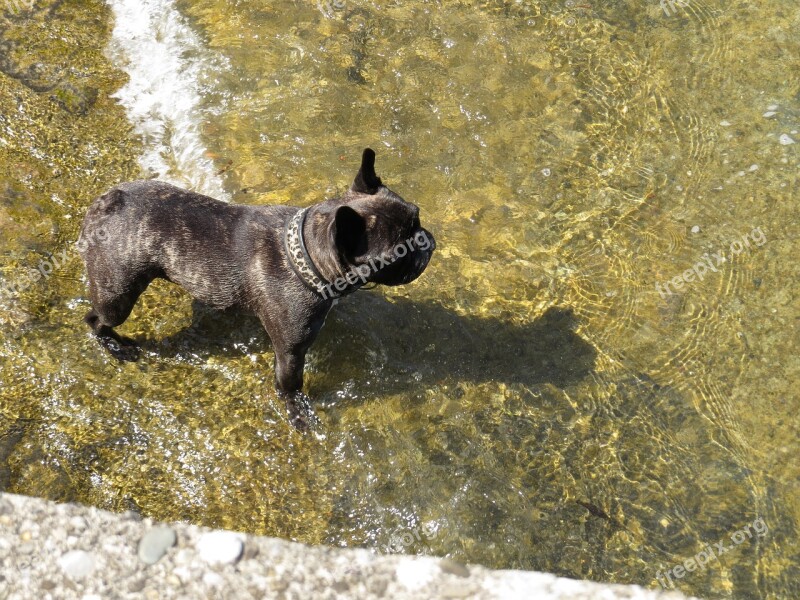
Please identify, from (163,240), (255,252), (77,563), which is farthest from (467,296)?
(77,563)

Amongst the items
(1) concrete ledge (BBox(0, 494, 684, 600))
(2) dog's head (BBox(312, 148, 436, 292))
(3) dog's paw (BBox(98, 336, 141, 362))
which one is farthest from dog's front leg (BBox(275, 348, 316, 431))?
(1) concrete ledge (BBox(0, 494, 684, 600))

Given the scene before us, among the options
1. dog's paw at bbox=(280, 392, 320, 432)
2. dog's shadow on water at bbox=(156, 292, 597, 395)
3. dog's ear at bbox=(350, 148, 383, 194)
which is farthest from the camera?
dog's shadow on water at bbox=(156, 292, 597, 395)

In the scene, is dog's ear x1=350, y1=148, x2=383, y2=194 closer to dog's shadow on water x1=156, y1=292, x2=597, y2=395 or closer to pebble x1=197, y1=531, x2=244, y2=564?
dog's shadow on water x1=156, y1=292, x2=597, y2=395

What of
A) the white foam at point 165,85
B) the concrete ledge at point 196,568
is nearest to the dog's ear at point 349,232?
the concrete ledge at point 196,568

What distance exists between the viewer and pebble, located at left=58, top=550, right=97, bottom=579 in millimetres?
3422

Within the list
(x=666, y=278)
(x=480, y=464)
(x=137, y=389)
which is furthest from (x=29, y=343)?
(x=666, y=278)

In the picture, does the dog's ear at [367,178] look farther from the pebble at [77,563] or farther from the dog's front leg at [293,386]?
the pebble at [77,563]

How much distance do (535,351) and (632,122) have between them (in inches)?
119

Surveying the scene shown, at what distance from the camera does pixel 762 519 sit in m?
5.52

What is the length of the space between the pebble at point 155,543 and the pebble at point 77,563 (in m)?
0.24

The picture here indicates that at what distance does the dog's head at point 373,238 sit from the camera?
4629 mm

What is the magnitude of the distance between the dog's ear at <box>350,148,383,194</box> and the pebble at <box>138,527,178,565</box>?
2.67 meters

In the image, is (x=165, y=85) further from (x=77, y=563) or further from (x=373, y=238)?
(x=77, y=563)

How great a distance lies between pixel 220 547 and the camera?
354 cm
